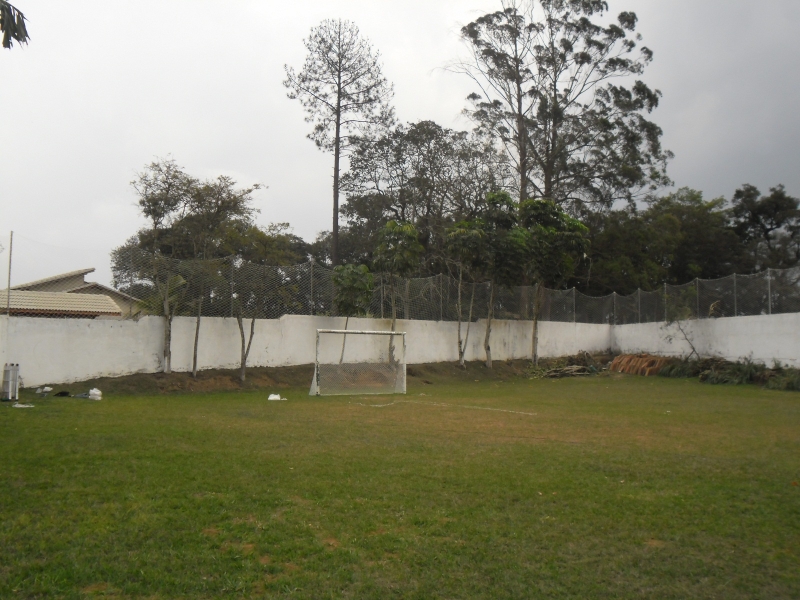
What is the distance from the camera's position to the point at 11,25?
7465mm

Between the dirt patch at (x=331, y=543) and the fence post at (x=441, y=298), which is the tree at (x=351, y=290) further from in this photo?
the dirt patch at (x=331, y=543)

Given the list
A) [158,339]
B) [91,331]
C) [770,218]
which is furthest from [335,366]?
[770,218]

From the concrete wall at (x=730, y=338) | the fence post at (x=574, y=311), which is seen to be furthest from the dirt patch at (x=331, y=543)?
the fence post at (x=574, y=311)

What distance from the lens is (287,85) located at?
29.0 m

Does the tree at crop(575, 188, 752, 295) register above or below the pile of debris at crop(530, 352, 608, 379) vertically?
above

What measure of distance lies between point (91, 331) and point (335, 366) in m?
5.81

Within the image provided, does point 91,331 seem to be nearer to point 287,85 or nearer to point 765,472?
point 765,472

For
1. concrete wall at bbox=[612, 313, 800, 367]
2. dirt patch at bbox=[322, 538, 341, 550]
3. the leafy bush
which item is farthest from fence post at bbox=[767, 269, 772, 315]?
dirt patch at bbox=[322, 538, 341, 550]

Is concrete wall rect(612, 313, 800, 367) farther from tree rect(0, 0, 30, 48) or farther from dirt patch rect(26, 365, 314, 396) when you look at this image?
tree rect(0, 0, 30, 48)

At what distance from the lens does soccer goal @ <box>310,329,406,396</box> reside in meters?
16.7

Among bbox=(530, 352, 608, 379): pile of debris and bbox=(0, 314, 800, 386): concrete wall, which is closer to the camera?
bbox=(0, 314, 800, 386): concrete wall

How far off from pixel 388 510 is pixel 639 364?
21.6m

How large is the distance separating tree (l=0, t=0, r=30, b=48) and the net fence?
7106 millimetres

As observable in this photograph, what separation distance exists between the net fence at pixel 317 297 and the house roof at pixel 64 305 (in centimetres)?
3
